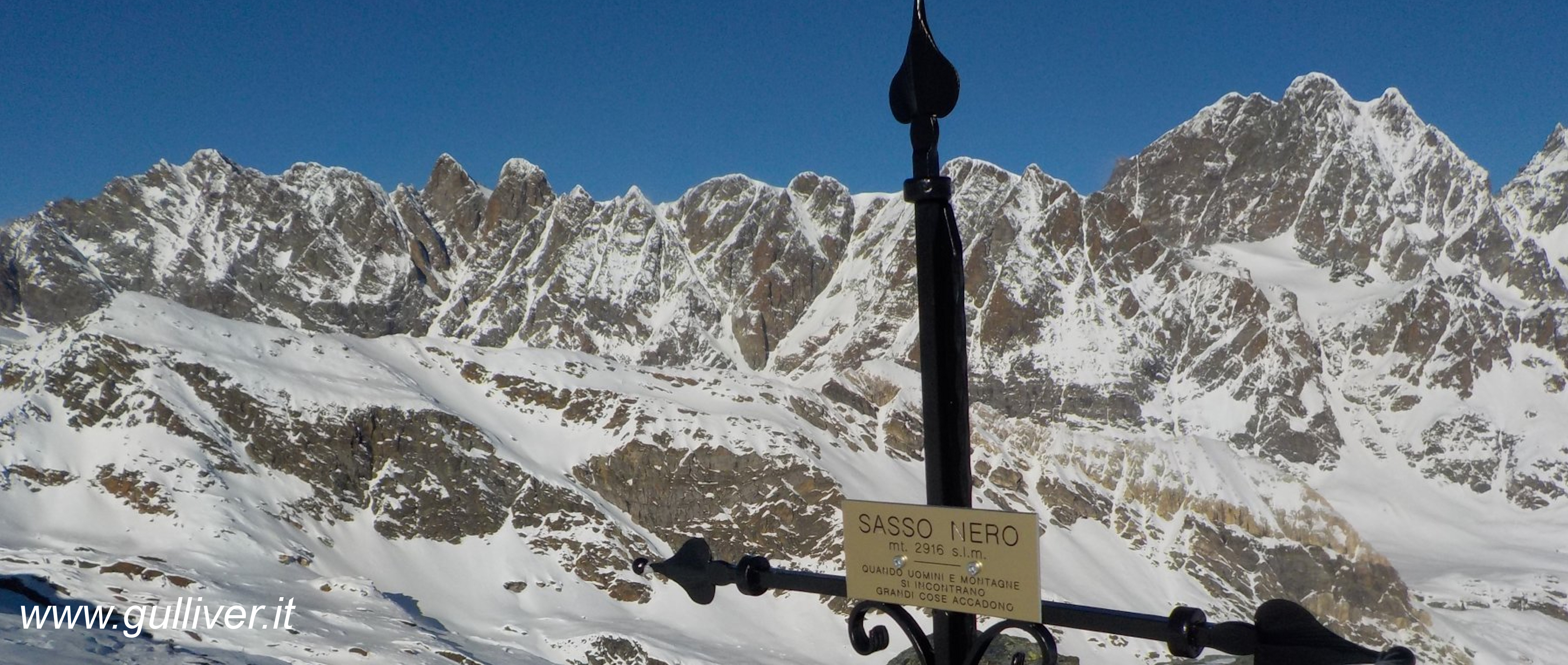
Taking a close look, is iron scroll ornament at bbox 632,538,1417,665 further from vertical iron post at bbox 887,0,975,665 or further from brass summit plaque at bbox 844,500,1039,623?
vertical iron post at bbox 887,0,975,665

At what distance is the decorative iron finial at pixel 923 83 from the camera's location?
3.89m

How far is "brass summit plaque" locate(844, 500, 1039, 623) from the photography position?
339 centimetres

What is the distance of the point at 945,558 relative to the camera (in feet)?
11.8

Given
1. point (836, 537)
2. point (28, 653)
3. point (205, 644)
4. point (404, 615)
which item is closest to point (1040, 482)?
point (836, 537)

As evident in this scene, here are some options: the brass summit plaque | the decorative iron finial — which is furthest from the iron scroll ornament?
the decorative iron finial

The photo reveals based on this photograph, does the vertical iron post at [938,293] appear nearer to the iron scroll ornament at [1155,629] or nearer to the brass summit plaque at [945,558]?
the brass summit plaque at [945,558]

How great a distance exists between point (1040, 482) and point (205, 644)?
6408 inches

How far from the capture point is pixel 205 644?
36.3 metres

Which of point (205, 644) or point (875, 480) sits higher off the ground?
point (875, 480)

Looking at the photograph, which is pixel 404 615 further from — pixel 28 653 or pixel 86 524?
pixel 28 653

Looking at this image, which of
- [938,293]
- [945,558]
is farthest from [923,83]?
[945,558]

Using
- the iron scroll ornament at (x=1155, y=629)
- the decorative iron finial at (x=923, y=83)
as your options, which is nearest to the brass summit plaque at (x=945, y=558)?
the iron scroll ornament at (x=1155, y=629)

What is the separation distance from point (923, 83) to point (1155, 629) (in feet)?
5.87

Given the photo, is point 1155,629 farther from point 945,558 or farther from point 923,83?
point 923,83
